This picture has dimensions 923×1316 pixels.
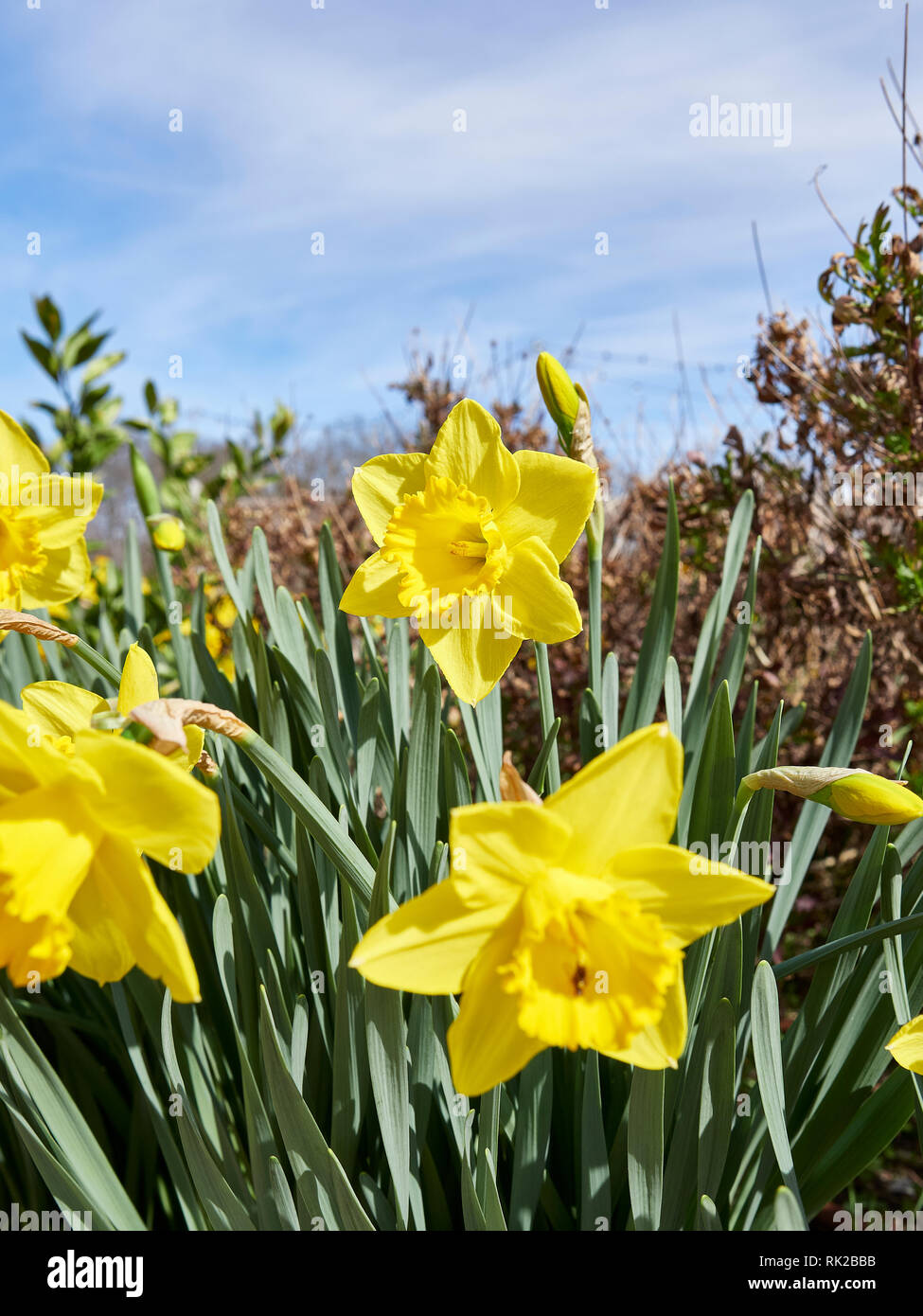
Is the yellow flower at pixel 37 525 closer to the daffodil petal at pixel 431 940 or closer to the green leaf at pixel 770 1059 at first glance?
the daffodil petal at pixel 431 940

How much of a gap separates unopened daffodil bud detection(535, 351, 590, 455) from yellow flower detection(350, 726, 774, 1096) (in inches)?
23.0

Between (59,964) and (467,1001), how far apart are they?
1.03ft

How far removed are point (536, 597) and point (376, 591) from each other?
0.66 feet

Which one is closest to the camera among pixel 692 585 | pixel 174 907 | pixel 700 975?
pixel 700 975

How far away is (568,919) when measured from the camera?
68 centimetres

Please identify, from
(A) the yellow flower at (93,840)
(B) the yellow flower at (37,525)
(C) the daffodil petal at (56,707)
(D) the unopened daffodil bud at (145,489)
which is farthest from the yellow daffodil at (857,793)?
(D) the unopened daffodil bud at (145,489)

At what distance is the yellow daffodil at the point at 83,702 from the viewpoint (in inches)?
33.0

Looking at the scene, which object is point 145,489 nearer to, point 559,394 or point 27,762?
point 559,394

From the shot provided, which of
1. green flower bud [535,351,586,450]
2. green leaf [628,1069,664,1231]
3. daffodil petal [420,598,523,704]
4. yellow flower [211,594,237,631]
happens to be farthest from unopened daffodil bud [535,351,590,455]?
yellow flower [211,594,237,631]

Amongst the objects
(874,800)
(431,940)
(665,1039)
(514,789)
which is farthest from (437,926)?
(874,800)

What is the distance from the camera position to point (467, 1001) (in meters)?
0.70

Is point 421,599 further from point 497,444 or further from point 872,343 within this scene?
point 872,343
